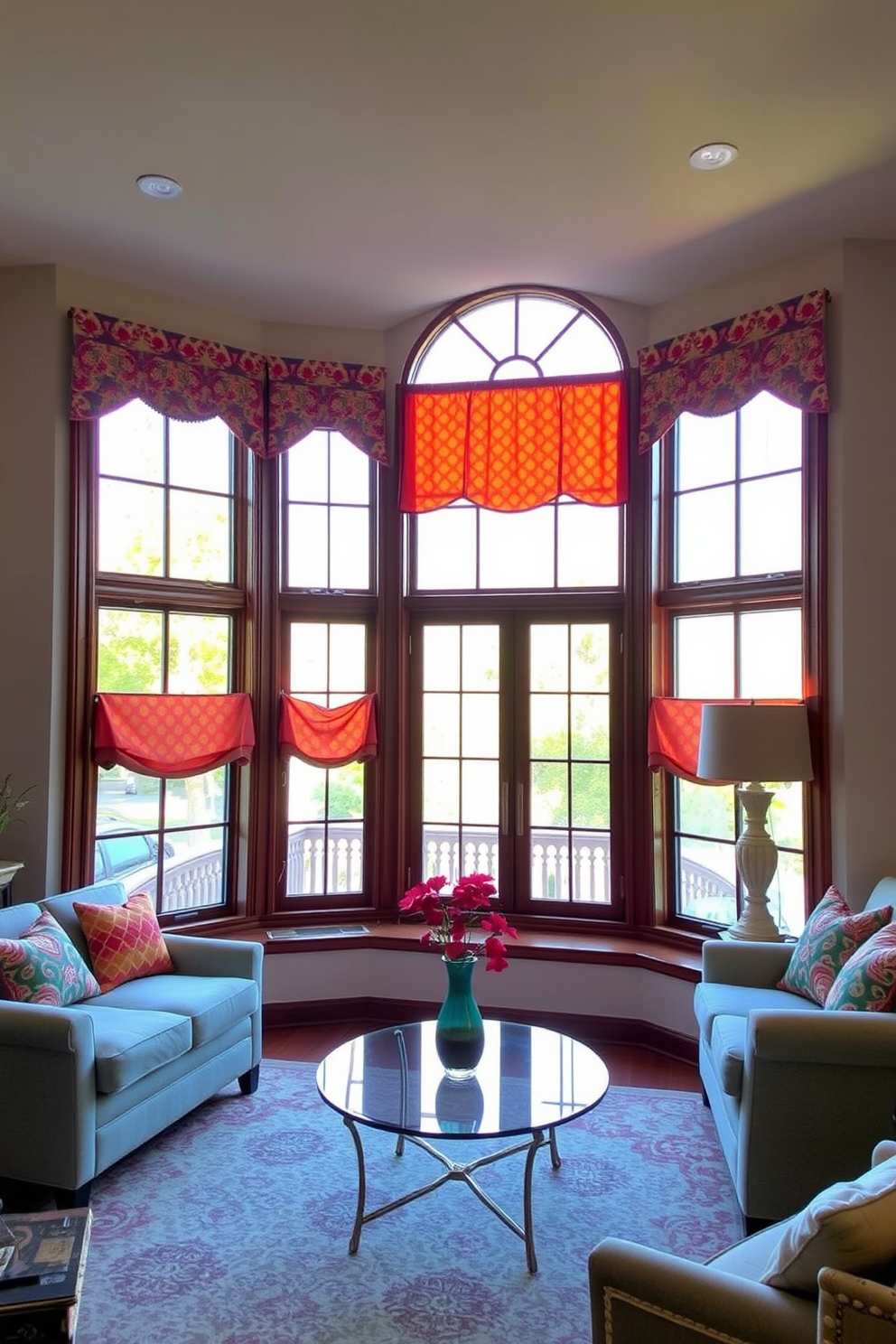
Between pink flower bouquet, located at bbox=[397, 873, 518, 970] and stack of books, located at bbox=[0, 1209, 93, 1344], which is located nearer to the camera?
stack of books, located at bbox=[0, 1209, 93, 1344]

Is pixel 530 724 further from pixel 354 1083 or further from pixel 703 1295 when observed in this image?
pixel 703 1295

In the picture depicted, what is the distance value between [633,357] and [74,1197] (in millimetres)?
4226

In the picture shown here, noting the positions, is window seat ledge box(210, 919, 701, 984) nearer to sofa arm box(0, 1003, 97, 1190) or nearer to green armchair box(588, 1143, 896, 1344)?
sofa arm box(0, 1003, 97, 1190)

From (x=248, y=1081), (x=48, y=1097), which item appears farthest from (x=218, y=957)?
(x=48, y=1097)

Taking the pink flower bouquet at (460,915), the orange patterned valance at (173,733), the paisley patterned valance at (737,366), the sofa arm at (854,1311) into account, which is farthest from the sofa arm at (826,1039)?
the orange patterned valance at (173,733)

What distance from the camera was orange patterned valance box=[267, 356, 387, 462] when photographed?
482cm

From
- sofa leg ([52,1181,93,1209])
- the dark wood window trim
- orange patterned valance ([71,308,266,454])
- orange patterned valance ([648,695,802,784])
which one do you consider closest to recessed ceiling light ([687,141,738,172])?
the dark wood window trim

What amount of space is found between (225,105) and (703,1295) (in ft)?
11.4

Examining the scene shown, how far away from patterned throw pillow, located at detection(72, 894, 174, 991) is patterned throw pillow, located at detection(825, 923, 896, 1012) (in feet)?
8.41

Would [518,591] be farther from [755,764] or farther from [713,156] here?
[713,156]

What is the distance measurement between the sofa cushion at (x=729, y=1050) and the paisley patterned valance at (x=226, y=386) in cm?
315

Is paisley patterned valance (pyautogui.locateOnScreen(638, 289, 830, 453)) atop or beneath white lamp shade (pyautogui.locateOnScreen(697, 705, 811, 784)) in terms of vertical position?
atop

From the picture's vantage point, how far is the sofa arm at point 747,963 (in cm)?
360

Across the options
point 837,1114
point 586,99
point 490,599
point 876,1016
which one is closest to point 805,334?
point 586,99
